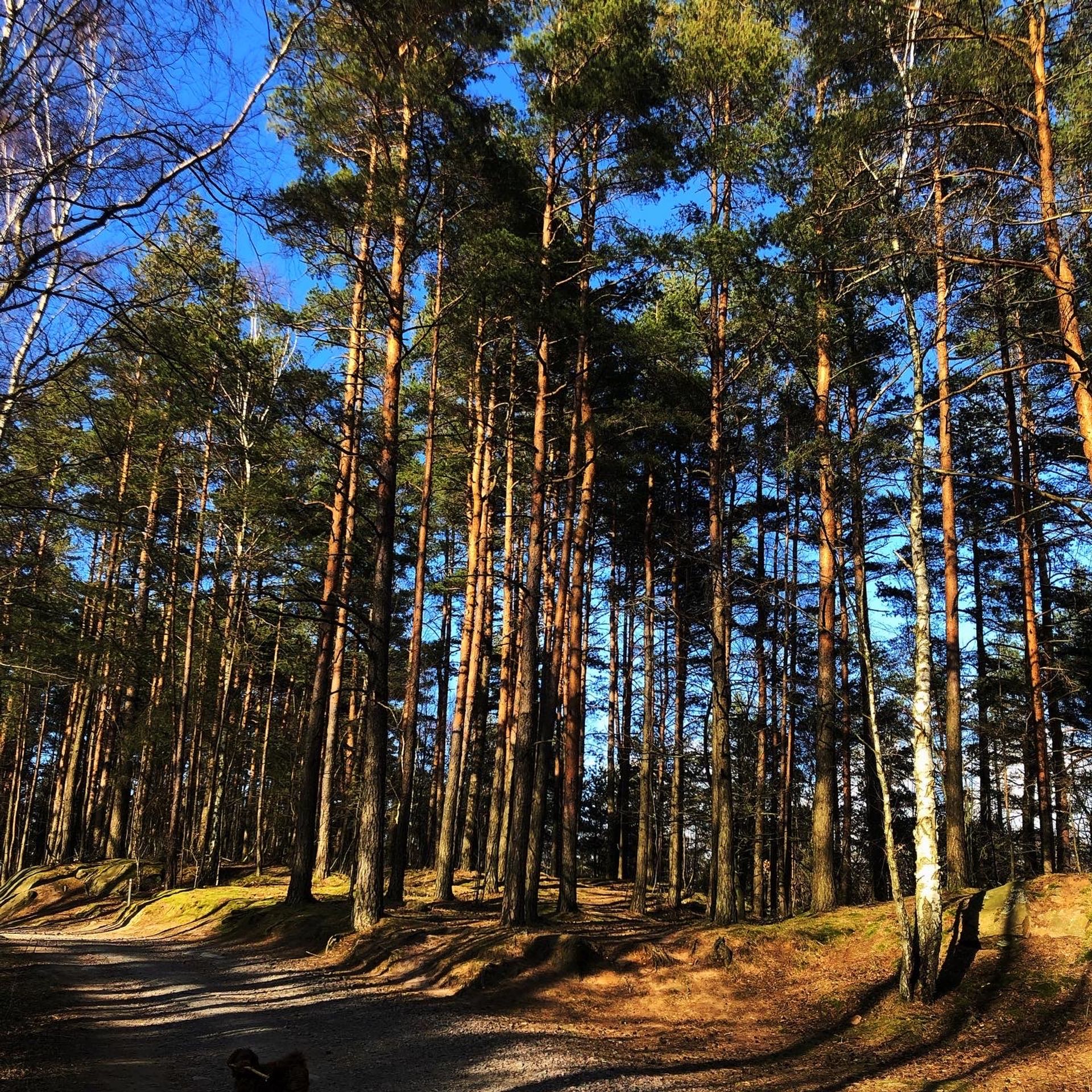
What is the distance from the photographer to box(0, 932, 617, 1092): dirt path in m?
5.94

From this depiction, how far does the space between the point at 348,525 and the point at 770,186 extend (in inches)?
429

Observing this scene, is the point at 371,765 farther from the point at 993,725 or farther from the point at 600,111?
the point at 993,725

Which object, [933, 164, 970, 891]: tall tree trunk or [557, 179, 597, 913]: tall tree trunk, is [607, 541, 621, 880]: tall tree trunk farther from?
[933, 164, 970, 891]: tall tree trunk

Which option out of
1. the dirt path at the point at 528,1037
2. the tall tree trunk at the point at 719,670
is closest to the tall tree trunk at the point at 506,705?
the tall tree trunk at the point at 719,670

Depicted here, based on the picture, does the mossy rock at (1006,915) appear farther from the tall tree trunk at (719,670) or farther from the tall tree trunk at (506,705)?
the tall tree trunk at (506,705)

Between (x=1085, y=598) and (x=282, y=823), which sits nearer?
(x=1085, y=598)

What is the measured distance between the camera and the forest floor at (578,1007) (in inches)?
249

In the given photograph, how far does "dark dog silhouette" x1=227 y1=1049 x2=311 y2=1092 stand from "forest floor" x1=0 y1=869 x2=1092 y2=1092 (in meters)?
1.23

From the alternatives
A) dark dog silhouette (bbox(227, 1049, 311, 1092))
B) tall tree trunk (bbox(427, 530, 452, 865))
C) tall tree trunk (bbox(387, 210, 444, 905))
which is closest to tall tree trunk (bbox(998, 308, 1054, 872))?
tall tree trunk (bbox(387, 210, 444, 905))

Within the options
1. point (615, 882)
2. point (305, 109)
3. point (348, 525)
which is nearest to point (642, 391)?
point (348, 525)

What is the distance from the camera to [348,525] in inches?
666

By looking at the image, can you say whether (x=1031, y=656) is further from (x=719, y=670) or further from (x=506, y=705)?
(x=506, y=705)

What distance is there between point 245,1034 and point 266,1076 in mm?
3164

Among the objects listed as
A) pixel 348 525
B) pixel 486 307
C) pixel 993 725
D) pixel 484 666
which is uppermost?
pixel 486 307
